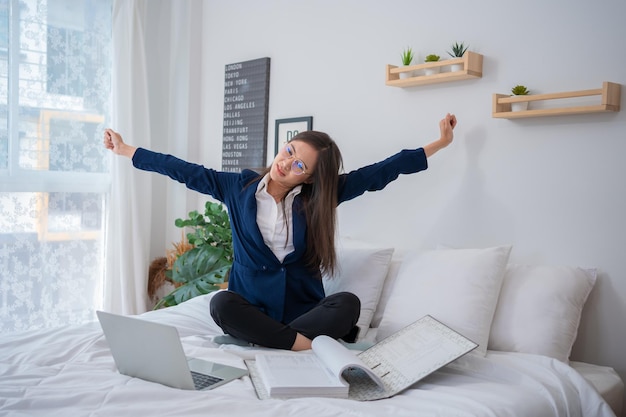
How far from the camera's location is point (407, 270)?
2340 millimetres

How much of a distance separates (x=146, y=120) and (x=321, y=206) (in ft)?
5.98

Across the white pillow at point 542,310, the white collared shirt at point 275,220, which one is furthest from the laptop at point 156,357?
the white pillow at point 542,310

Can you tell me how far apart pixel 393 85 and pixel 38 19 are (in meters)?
1.88

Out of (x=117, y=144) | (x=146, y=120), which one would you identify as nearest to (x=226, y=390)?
(x=117, y=144)

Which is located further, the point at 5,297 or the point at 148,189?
the point at 148,189

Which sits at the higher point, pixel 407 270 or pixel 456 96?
pixel 456 96

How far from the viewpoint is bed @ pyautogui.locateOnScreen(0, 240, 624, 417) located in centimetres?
150

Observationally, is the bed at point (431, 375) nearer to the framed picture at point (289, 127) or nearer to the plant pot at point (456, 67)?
the plant pot at point (456, 67)

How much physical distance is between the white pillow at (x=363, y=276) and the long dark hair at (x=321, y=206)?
0.44ft

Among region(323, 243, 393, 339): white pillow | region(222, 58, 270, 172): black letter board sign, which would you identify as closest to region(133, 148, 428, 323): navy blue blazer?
region(323, 243, 393, 339): white pillow

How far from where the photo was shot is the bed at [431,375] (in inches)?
58.9

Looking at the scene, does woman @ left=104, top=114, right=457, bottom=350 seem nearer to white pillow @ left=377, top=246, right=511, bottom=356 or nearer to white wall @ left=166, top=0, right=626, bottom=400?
white pillow @ left=377, top=246, right=511, bottom=356

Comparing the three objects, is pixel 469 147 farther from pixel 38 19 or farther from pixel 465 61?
pixel 38 19

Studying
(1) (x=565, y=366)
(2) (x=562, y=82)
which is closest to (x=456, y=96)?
(2) (x=562, y=82)
